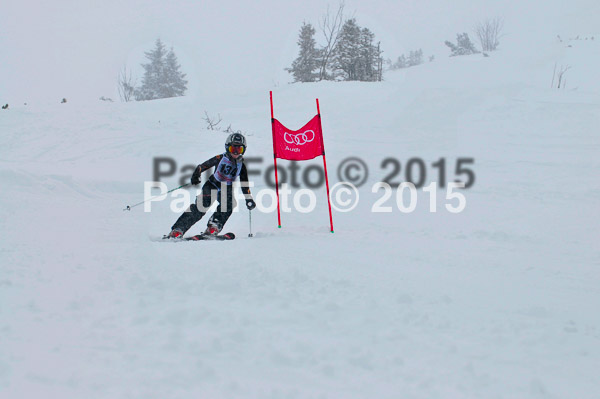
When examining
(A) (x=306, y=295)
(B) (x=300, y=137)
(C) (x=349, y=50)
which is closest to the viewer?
(A) (x=306, y=295)

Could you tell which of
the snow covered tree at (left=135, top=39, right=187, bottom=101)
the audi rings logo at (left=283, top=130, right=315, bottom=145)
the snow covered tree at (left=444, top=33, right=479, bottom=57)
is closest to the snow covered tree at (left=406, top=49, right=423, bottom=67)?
the snow covered tree at (left=444, top=33, right=479, bottom=57)

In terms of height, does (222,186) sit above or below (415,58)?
below

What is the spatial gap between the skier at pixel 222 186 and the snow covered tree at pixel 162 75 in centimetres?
3317

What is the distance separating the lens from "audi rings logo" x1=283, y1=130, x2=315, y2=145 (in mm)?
7301

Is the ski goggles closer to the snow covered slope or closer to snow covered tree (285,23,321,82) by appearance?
the snow covered slope

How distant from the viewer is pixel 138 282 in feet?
11.8

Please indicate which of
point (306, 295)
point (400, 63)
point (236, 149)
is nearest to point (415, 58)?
point (400, 63)

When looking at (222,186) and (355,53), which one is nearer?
(222,186)

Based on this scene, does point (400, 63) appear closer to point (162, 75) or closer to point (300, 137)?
point (162, 75)

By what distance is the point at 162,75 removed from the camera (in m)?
37.2

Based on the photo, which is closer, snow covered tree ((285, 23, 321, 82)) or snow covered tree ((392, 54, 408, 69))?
snow covered tree ((285, 23, 321, 82))

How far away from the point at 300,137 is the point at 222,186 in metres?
1.62

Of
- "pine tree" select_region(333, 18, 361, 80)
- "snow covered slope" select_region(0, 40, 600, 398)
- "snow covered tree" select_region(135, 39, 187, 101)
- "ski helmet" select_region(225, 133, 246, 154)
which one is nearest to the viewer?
"snow covered slope" select_region(0, 40, 600, 398)

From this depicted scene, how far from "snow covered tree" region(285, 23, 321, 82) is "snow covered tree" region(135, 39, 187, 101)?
1177 centimetres
